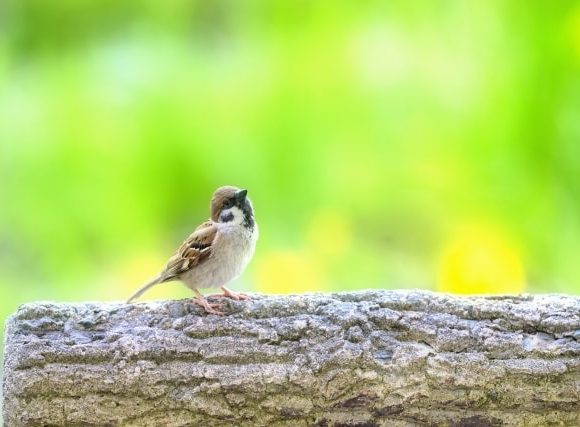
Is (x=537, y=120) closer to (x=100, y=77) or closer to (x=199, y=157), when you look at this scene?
(x=199, y=157)

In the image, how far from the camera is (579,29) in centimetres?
265

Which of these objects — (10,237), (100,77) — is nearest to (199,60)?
(100,77)

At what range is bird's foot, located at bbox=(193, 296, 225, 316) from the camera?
167cm

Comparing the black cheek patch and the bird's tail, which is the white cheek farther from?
the bird's tail

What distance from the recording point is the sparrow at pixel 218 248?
1.81 meters

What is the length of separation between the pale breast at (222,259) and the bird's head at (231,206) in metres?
0.02

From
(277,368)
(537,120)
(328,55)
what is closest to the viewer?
(277,368)

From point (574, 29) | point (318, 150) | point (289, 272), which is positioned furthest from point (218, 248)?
point (574, 29)

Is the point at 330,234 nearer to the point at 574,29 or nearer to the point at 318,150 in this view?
the point at 318,150

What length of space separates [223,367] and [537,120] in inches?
58.0

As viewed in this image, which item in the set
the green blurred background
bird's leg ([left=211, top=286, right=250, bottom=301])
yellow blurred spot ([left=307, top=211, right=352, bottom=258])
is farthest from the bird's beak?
yellow blurred spot ([left=307, top=211, right=352, bottom=258])

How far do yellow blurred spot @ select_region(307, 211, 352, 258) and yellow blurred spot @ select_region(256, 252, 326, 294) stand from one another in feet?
0.20

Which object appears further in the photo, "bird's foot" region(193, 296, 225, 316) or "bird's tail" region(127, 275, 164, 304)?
"bird's tail" region(127, 275, 164, 304)

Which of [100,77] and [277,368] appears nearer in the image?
[277,368]
